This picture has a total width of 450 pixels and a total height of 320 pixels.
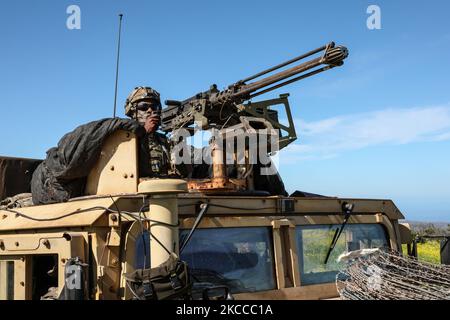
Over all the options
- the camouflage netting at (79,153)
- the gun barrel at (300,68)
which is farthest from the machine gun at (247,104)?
the camouflage netting at (79,153)

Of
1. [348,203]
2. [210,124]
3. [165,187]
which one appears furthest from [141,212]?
[210,124]

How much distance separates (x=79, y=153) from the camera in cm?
422

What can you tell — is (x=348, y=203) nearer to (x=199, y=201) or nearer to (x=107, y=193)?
(x=199, y=201)

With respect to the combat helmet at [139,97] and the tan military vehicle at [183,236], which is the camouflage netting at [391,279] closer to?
the tan military vehicle at [183,236]

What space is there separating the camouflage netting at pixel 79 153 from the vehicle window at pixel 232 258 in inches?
40.2

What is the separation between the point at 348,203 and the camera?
176 inches

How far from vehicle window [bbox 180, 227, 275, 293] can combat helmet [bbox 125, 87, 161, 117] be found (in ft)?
6.24

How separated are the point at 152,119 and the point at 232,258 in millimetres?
1803

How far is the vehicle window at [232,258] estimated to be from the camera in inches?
141

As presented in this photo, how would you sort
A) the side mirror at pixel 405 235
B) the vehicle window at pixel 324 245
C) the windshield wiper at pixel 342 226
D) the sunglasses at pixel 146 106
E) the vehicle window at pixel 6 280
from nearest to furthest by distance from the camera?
the vehicle window at pixel 6 280
the vehicle window at pixel 324 245
the windshield wiper at pixel 342 226
the side mirror at pixel 405 235
the sunglasses at pixel 146 106

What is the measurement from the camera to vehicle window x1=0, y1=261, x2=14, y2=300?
157 inches

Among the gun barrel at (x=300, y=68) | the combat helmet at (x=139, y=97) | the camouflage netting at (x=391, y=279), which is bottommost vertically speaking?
the camouflage netting at (x=391, y=279)

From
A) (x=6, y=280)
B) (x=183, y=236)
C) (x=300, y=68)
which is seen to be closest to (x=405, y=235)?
(x=300, y=68)
